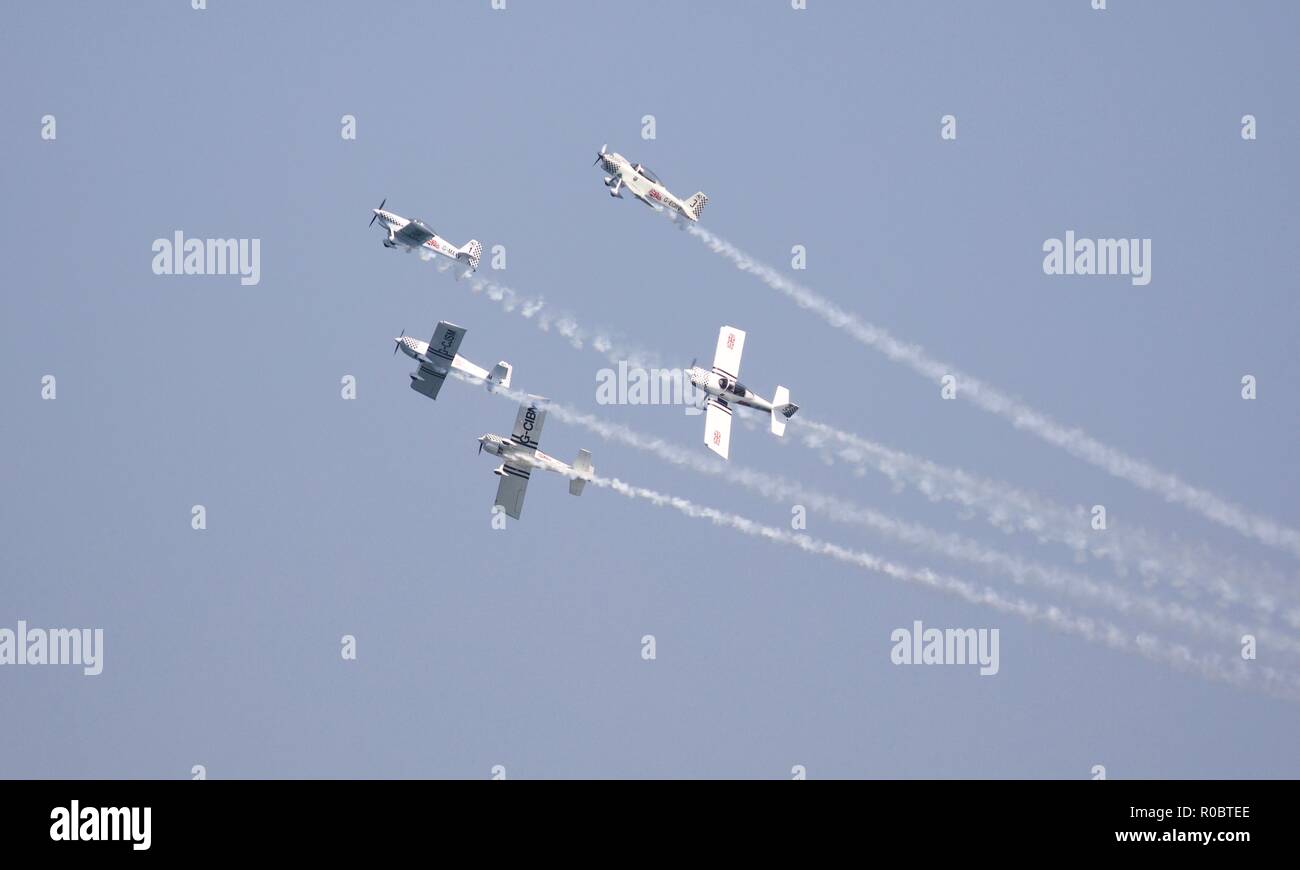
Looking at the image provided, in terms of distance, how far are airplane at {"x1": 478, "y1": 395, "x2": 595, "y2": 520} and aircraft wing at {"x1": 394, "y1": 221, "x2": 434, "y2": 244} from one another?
21.3 ft

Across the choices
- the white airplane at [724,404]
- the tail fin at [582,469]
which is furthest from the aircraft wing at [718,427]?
the tail fin at [582,469]

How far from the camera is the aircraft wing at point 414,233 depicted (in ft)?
222

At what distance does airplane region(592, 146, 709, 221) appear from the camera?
69.4 m

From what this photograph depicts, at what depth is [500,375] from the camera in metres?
66.9

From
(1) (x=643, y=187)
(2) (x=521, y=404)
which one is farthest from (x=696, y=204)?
(2) (x=521, y=404)

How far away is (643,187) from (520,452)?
10213mm

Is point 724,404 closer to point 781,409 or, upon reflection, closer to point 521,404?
point 781,409

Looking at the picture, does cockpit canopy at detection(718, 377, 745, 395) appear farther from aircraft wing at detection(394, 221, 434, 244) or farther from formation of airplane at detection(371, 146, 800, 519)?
aircraft wing at detection(394, 221, 434, 244)

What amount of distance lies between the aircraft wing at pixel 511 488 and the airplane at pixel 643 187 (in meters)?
10.0
